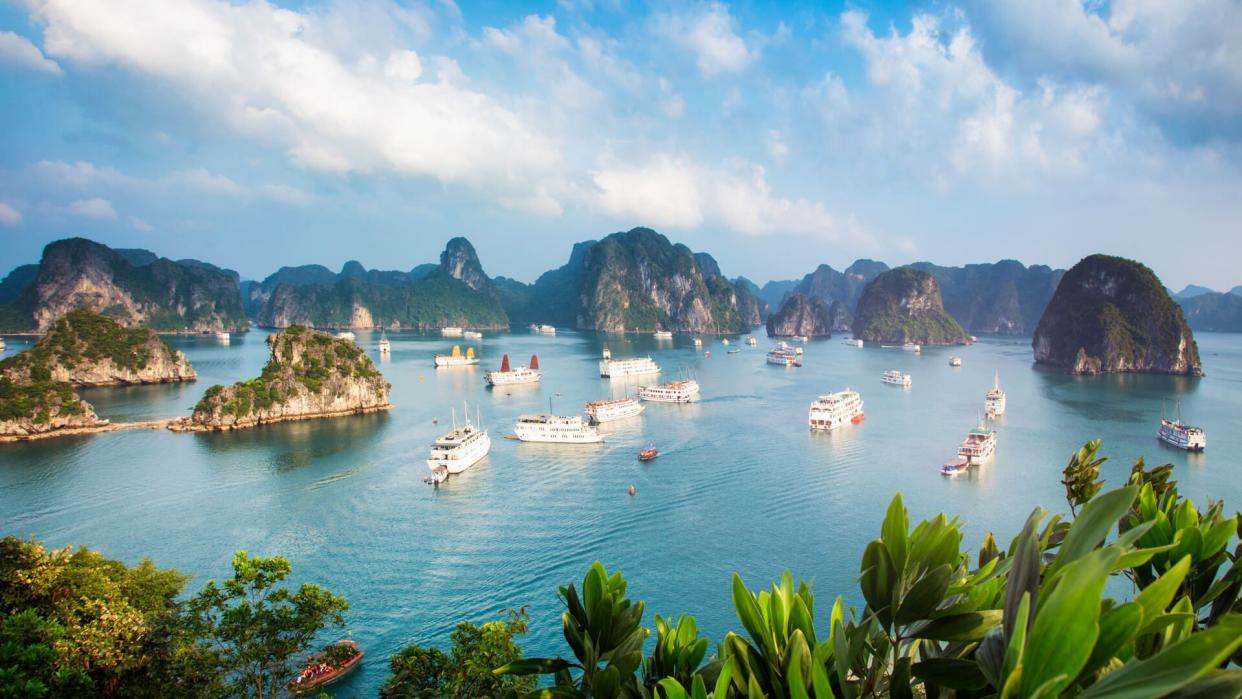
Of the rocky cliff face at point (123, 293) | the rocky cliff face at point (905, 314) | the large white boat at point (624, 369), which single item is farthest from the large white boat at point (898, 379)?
the rocky cliff face at point (123, 293)

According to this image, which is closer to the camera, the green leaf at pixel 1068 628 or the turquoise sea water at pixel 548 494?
the green leaf at pixel 1068 628

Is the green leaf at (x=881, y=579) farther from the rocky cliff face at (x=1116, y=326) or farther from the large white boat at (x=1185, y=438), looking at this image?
the rocky cliff face at (x=1116, y=326)

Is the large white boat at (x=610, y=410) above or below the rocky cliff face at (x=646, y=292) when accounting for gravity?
below

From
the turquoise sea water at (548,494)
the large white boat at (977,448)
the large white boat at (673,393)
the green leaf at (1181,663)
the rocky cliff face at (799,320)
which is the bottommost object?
the turquoise sea water at (548,494)

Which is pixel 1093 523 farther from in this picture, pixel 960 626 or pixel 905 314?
pixel 905 314

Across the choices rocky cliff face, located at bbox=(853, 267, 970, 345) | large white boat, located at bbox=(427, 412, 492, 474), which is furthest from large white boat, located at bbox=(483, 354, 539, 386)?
rocky cliff face, located at bbox=(853, 267, 970, 345)

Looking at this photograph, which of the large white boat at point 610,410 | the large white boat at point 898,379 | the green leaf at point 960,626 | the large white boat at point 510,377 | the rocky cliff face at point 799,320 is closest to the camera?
the green leaf at point 960,626

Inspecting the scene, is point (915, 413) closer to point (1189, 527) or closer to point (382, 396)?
point (382, 396)
